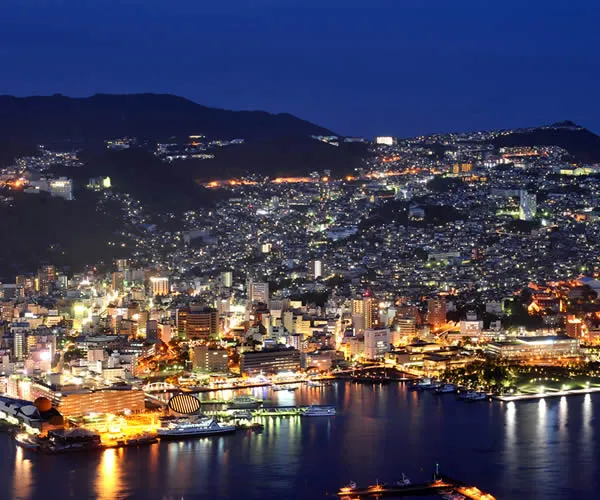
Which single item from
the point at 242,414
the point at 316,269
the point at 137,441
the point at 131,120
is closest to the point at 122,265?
the point at 316,269

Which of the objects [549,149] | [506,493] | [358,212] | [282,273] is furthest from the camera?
[549,149]

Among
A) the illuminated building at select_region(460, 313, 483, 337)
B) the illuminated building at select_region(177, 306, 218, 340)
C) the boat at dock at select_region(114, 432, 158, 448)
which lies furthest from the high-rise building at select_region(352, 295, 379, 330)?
the boat at dock at select_region(114, 432, 158, 448)

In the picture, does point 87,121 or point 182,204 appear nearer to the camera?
point 182,204

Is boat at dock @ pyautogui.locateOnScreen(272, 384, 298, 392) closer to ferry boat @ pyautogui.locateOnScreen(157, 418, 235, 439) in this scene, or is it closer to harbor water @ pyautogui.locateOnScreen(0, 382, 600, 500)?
harbor water @ pyautogui.locateOnScreen(0, 382, 600, 500)

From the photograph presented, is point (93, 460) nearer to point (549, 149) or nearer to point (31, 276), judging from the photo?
point (31, 276)

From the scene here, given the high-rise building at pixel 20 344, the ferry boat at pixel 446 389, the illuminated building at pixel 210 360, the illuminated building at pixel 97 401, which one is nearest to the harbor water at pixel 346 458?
the illuminated building at pixel 97 401

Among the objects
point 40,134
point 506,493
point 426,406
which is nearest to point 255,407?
point 426,406

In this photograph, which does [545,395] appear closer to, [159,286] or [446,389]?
[446,389]

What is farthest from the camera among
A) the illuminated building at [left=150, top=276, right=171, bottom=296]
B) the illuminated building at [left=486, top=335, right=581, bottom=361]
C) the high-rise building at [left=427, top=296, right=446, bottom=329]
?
the illuminated building at [left=150, top=276, right=171, bottom=296]
